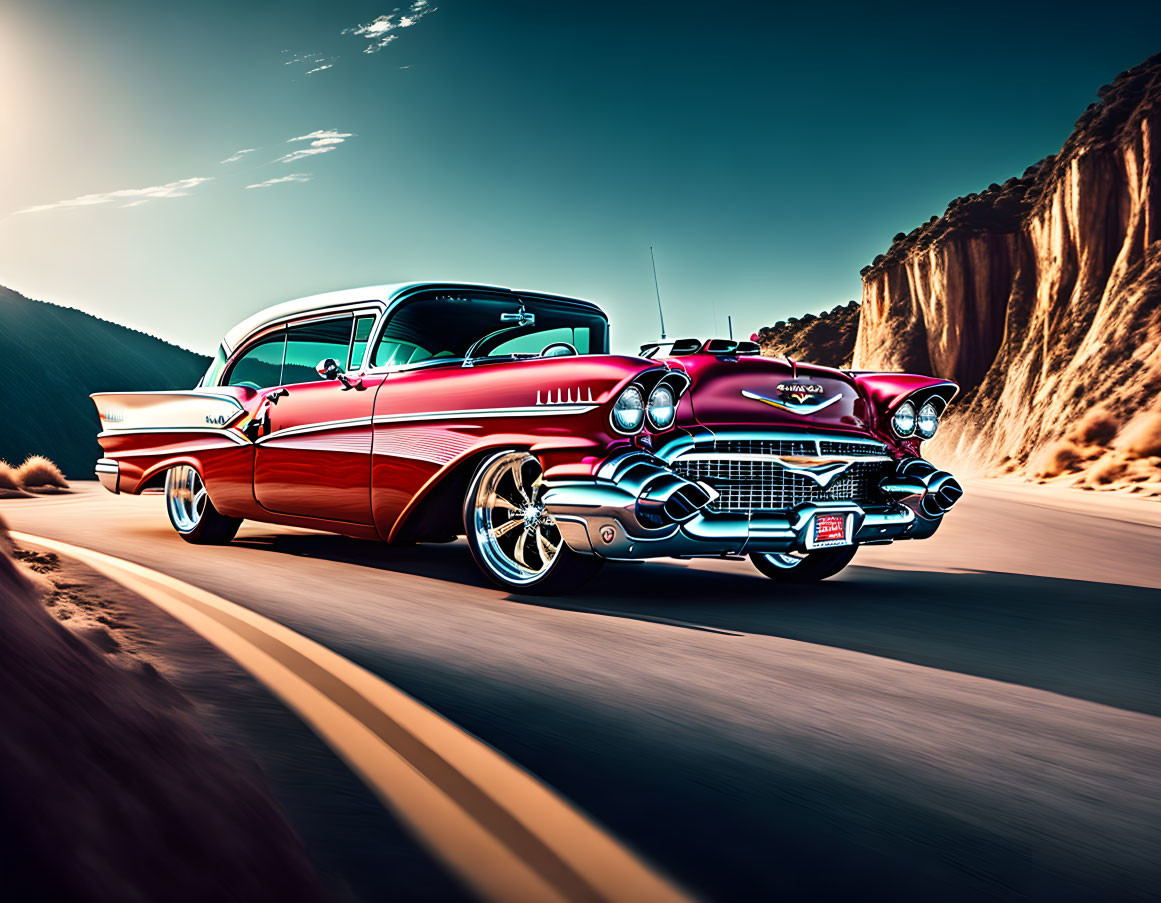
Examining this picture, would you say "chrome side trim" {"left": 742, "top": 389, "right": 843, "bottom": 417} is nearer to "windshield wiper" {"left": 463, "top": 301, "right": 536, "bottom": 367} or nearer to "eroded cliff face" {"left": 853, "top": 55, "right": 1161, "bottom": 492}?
"windshield wiper" {"left": 463, "top": 301, "right": 536, "bottom": 367}

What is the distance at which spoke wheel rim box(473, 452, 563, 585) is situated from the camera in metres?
5.87

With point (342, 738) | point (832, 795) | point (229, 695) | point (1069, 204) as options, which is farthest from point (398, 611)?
point (1069, 204)

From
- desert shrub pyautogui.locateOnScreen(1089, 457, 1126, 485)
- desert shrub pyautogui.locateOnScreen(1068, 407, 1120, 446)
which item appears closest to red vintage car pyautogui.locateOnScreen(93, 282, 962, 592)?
desert shrub pyautogui.locateOnScreen(1089, 457, 1126, 485)

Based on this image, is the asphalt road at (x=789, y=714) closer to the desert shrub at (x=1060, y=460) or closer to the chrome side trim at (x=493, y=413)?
the chrome side trim at (x=493, y=413)

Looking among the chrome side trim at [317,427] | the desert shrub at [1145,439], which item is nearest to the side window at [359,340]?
the chrome side trim at [317,427]

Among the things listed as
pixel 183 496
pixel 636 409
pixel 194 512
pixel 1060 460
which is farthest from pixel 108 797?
pixel 1060 460

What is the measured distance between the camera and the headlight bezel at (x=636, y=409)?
5316 mm

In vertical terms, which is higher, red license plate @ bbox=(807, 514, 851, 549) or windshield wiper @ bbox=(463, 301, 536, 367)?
windshield wiper @ bbox=(463, 301, 536, 367)

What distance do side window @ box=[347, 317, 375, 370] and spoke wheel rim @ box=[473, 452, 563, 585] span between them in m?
1.52

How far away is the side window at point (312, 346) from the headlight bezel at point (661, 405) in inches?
102

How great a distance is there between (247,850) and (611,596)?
13.8 feet

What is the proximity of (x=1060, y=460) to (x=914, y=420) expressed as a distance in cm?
2647

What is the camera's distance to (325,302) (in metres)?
7.48

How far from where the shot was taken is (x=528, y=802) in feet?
8.11
